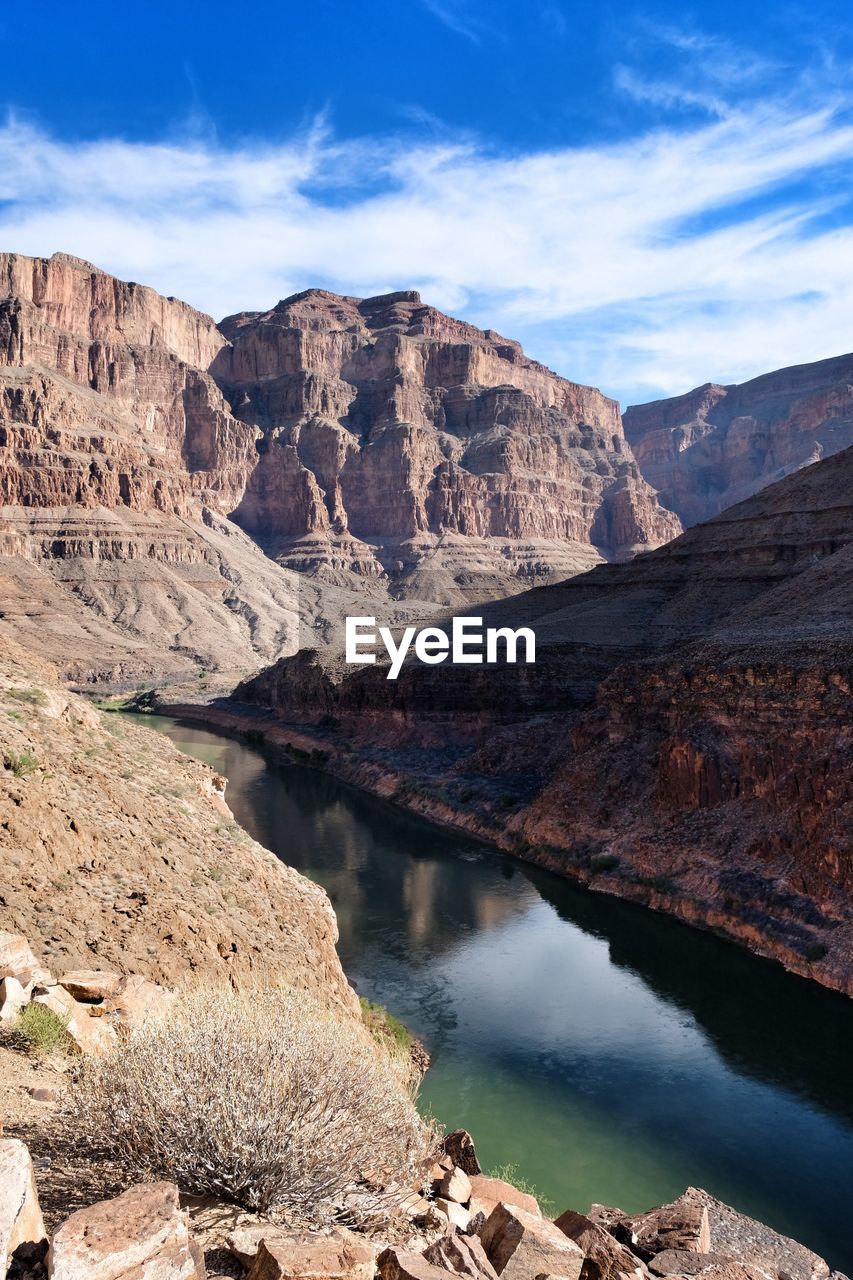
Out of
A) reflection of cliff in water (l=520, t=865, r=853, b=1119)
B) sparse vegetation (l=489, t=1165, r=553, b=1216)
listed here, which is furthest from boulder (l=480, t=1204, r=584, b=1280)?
reflection of cliff in water (l=520, t=865, r=853, b=1119)

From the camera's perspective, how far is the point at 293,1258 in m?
7.63

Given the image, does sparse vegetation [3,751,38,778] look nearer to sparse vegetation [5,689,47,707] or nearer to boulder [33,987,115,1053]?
sparse vegetation [5,689,47,707]

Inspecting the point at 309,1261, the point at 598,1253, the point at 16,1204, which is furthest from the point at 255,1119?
the point at 598,1253

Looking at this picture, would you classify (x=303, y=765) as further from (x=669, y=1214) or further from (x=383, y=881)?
(x=669, y=1214)

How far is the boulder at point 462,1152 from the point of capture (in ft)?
45.1

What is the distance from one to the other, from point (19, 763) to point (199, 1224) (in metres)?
13.0

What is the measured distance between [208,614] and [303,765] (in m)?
66.3

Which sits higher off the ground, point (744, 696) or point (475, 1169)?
point (744, 696)

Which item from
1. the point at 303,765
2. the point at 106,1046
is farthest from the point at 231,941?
the point at 303,765

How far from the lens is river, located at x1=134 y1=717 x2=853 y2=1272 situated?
23.0 m

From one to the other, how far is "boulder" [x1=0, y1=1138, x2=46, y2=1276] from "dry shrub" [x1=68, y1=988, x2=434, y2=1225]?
1.66 m

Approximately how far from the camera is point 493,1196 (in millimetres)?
12250

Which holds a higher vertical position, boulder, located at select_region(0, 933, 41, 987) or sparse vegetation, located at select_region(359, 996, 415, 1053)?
boulder, located at select_region(0, 933, 41, 987)

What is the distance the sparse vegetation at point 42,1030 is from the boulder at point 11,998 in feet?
0.34
